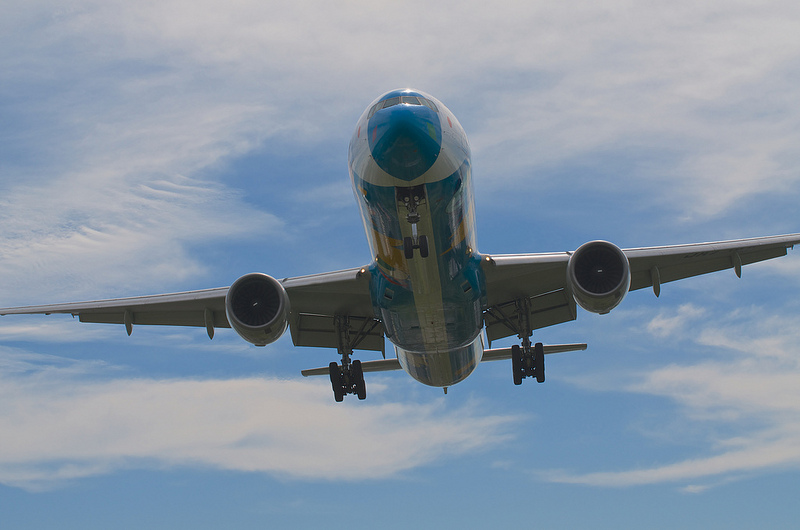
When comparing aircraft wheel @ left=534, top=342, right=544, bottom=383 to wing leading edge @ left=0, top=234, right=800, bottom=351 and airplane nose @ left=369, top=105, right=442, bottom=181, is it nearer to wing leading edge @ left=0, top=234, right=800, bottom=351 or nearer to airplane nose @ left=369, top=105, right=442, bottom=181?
wing leading edge @ left=0, top=234, right=800, bottom=351

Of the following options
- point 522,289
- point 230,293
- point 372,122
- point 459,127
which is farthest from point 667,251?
point 230,293

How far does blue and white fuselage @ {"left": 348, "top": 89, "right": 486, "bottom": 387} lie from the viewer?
47.2ft

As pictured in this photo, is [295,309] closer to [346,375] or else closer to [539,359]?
[346,375]

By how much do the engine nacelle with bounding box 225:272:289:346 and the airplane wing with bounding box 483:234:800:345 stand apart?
4.78 m

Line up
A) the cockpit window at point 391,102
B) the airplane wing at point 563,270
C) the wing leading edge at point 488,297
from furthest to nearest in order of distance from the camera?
the wing leading edge at point 488,297 → the airplane wing at point 563,270 → the cockpit window at point 391,102

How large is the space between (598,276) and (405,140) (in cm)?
583

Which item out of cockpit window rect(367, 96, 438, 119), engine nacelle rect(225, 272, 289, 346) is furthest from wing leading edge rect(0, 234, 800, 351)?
cockpit window rect(367, 96, 438, 119)

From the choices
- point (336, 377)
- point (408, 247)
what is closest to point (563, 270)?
point (408, 247)

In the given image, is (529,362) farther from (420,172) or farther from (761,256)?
(420,172)

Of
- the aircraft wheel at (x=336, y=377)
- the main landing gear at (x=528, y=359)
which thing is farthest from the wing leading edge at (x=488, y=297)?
the aircraft wheel at (x=336, y=377)

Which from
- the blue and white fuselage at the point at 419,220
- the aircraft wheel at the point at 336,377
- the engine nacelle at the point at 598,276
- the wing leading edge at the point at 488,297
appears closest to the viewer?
the blue and white fuselage at the point at 419,220

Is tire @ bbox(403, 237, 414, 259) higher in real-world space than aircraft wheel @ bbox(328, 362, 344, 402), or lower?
higher

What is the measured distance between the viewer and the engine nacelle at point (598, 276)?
17.0 m

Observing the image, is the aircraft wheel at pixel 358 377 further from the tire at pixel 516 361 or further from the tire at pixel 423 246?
the tire at pixel 423 246
